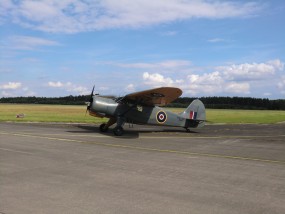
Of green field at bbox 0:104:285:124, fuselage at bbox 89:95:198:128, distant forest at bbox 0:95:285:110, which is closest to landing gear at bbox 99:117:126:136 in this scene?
fuselage at bbox 89:95:198:128

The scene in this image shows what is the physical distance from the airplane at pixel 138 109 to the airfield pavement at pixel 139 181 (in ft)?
21.7

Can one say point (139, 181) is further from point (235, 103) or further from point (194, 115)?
point (235, 103)

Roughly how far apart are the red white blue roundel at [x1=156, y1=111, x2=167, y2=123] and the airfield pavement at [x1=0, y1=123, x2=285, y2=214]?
8.69 meters

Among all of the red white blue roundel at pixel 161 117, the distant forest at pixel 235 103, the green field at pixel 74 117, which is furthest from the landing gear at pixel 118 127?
the distant forest at pixel 235 103

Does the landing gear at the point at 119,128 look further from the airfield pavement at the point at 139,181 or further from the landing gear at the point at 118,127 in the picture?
the airfield pavement at the point at 139,181

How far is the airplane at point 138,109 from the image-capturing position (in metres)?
19.0

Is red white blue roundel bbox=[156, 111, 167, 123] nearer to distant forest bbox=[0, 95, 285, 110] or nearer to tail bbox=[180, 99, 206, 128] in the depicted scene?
tail bbox=[180, 99, 206, 128]

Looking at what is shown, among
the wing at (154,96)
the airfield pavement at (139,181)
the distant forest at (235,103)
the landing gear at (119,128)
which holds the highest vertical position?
the distant forest at (235,103)

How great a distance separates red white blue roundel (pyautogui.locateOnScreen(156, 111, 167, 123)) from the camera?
2141 centimetres

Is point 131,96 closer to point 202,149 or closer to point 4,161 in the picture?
point 202,149

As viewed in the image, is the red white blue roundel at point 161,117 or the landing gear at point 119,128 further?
the red white blue roundel at point 161,117

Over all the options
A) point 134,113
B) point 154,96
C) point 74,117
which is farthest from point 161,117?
point 74,117

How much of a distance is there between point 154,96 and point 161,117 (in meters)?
2.66

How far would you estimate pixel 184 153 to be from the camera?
482 inches
